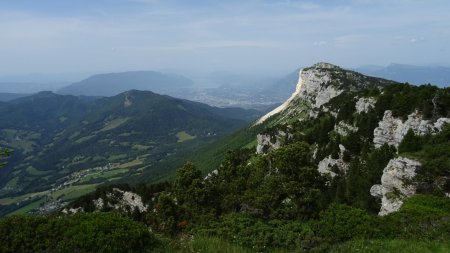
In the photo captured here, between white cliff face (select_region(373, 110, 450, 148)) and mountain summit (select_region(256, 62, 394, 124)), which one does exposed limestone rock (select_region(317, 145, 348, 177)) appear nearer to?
white cliff face (select_region(373, 110, 450, 148))

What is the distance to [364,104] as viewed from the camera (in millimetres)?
65875

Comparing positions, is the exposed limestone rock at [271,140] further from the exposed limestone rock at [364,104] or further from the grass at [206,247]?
the grass at [206,247]

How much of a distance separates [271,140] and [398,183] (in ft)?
228

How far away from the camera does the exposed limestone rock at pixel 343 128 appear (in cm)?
6541

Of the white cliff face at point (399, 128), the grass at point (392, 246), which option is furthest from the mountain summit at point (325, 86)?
the grass at point (392, 246)

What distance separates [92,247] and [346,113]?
200 feet

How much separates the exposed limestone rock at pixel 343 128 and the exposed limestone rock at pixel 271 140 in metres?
26.1

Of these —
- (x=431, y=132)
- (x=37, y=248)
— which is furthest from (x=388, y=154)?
(x=37, y=248)

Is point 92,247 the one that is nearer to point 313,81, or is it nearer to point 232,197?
point 232,197

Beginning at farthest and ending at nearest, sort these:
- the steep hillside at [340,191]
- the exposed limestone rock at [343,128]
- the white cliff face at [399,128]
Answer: the exposed limestone rock at [343,128]
the white cliff face at [399,128]
the steep hillside at [340,191]

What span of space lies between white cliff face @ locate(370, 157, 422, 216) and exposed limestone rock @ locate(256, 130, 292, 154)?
6377 cm

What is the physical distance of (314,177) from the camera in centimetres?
3588

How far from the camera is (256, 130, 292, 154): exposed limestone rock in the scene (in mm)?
98250

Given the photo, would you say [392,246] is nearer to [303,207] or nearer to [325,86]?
[303,207]
